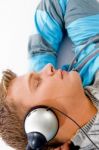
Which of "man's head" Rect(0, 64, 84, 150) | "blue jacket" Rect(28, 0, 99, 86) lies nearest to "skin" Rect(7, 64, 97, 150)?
"man's head" Rect(0, 64, 84, 150)

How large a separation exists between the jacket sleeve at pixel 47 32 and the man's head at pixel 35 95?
1.04 ft

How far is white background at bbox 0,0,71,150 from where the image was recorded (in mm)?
1488

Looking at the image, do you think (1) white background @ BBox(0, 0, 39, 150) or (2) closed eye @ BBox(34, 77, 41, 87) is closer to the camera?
(2) closed eye @ BBox(34, 77, 41, 87)

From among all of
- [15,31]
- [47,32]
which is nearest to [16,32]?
[15,31]

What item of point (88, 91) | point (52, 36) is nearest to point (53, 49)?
point (52, 36)

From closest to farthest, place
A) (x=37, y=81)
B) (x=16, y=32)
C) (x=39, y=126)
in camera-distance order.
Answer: (x=39, y=126) < (x=37, y=81) < (x=16, y=32)

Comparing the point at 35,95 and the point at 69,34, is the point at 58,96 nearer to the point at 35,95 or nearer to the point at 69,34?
the point at 35,95

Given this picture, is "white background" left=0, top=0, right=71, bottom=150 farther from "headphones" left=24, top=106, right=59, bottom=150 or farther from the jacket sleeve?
"headphones" left=24, top=106, right=59, bottom=150

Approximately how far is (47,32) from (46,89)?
1.42ft

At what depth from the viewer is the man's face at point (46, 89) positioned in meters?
1.07

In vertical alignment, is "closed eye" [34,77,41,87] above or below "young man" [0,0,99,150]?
above

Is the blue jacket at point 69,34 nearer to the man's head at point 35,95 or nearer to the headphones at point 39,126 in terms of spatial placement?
the man's head at point 35,95

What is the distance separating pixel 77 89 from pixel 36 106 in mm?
143

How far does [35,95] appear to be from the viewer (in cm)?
107
